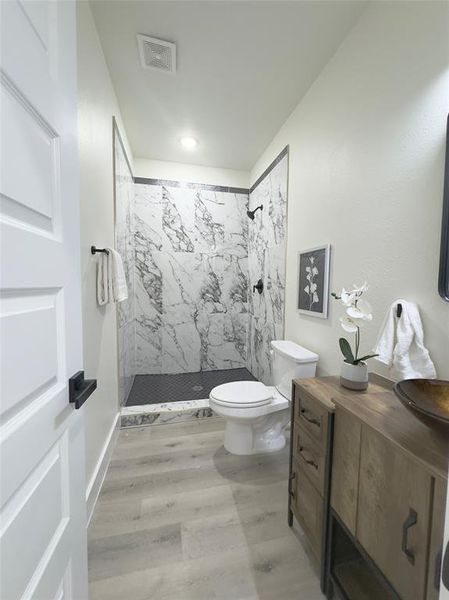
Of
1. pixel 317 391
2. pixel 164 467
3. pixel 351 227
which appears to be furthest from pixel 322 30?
pixel 164 467

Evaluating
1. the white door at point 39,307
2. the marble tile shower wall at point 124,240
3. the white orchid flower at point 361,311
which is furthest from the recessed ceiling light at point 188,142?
the white orchid flower at point 361,311

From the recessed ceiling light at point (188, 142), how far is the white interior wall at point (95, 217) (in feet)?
2.41

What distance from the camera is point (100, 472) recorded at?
148 cm

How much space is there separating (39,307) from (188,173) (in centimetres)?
291

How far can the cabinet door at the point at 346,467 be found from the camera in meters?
0.83

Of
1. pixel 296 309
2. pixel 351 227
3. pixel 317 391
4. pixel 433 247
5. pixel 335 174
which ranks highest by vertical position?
pixel 335 174

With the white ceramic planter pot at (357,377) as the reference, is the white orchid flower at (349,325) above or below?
above

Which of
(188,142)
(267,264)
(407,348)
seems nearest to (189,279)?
(267,264)

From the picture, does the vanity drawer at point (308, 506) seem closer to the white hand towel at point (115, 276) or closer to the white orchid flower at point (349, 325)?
the white orchid flower at point (349, 325)

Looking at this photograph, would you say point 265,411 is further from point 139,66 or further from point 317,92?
point 139,66

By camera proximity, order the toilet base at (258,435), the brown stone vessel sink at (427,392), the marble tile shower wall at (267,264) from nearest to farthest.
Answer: the brown stone vessel sink at (427,392) < the toilet base at (258,435) < the marble tile shower wall at (267,264)

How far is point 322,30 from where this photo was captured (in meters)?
1.37

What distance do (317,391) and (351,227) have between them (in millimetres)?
911

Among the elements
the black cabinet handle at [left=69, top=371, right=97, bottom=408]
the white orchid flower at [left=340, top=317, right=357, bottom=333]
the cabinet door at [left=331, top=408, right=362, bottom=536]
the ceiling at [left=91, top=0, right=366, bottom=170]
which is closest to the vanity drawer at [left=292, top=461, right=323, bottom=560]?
the cabinet door at [left=331, top=408, right=362, bottom=536]
